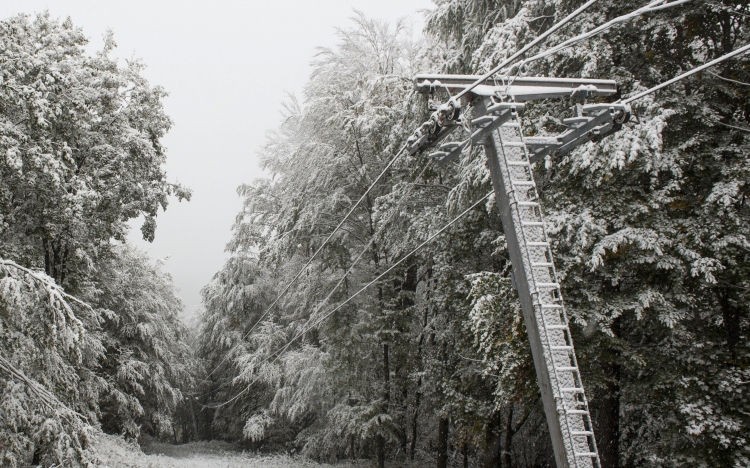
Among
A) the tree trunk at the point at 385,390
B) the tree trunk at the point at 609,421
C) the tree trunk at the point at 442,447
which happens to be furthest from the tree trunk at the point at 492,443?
the tree trunk at the point at 385,390

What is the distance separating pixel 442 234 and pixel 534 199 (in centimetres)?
709

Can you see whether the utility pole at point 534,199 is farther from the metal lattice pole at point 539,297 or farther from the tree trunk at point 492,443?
the tree trunk at point 492,443

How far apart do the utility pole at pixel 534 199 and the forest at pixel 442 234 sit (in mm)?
1724

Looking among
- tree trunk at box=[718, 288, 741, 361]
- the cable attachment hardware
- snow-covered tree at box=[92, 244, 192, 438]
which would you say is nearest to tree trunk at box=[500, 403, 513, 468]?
tree trunk at box=[718, 288, 741, 361]

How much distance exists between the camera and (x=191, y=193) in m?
13.0

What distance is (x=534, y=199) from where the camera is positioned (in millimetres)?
4445

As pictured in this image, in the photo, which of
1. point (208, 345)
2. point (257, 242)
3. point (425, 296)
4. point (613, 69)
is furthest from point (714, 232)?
point (208, 345)

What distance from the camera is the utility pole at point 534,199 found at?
3.99 metres

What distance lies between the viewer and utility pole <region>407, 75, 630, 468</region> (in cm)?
399

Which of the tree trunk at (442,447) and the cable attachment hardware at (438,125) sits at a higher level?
the cable attachment hardware at (438,125)

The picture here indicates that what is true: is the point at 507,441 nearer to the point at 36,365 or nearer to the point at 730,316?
the point at 730,316

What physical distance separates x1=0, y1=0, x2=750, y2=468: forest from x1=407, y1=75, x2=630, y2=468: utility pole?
1.72 m

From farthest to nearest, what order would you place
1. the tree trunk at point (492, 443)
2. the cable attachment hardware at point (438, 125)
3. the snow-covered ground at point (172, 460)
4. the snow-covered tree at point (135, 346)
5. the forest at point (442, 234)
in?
the snow-covered tree at point (135, 346), the snow-covered ground at point (172, 460), the tree trunk at point (492, 443), the forest at point (442, 234), the cable attachment hardware at point (438, 125)

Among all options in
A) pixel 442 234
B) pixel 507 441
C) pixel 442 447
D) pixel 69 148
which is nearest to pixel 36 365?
pixel 69 148
